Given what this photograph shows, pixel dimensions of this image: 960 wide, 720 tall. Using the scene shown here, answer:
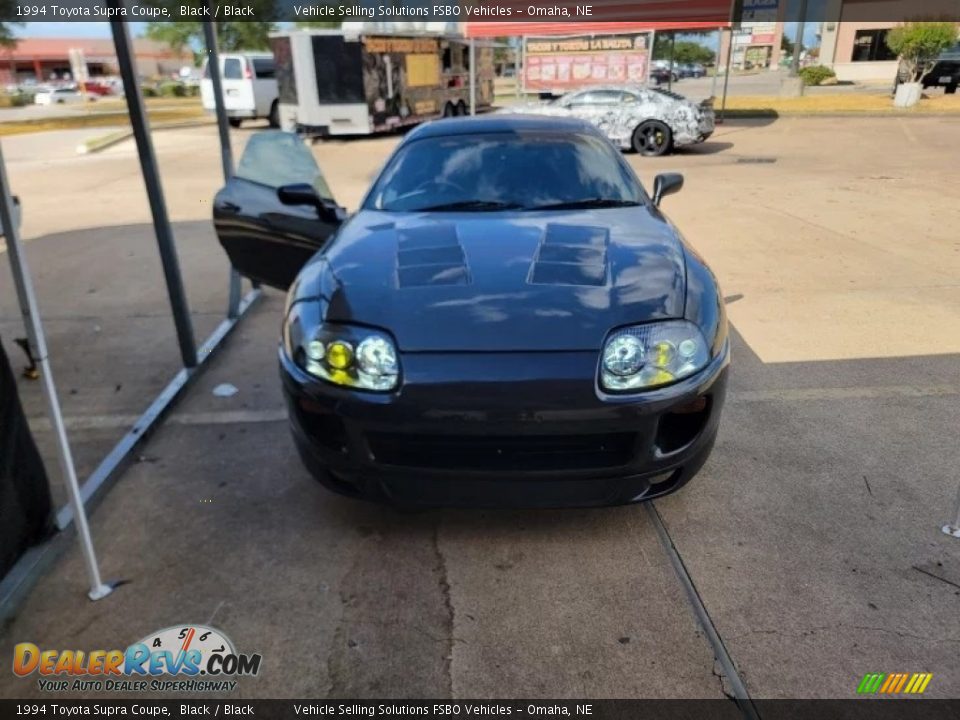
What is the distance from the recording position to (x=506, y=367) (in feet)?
7.47

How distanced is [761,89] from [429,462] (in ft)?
110

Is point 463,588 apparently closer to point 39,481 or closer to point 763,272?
point 39,481

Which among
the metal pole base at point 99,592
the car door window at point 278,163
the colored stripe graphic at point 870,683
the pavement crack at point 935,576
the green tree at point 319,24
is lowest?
the metal pole base at point 99,592

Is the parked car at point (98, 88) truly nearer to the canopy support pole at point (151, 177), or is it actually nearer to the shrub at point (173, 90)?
the shrub at point (173, 90)

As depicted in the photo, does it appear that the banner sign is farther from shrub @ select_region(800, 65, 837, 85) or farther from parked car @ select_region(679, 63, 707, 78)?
parked car @ select_region(679, 63, 707, 78)

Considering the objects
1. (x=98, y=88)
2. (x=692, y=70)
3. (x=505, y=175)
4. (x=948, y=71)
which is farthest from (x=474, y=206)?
(x=692, y=70)

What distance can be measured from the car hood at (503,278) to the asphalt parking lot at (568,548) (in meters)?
0.86

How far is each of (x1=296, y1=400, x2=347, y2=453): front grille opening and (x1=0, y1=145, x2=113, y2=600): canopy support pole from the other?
0.80m

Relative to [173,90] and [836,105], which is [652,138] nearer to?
[836,105]

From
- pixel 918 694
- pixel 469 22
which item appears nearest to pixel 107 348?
pixel 918 694

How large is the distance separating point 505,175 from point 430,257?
3.37 ft

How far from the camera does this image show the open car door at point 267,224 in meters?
4.10

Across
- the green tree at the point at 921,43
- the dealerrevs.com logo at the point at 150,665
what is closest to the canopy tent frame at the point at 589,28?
the green tree at the point at 921,43

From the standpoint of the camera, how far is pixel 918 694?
2.00 metres
